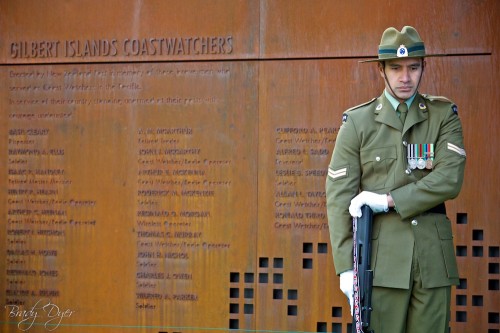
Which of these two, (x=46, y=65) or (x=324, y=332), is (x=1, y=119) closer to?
(x=46, y=65)

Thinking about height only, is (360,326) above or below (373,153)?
below

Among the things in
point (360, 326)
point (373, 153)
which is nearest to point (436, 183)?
point (373, 153)

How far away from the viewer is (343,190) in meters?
4.45

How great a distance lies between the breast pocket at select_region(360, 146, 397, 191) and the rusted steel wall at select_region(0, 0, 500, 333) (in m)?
1.56

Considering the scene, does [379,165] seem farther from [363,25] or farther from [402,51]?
[363,25]

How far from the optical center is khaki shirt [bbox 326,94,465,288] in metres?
4.32

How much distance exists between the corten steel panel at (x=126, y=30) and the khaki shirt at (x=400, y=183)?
1830 mm

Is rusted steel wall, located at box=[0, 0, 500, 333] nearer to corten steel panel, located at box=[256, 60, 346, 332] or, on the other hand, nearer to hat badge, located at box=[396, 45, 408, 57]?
corten steel panel, located at box=[256, 60, 346, 332]

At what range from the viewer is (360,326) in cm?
426

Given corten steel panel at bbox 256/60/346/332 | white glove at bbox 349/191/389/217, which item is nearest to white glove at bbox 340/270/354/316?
white glove at bbox 349/191/389/217

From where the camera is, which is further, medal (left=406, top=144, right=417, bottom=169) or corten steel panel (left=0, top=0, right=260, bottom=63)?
corten steel panel (left=0, top=0, right=260, bottom=63)

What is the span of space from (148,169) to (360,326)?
2.44 meters

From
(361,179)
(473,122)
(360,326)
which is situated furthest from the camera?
(473,122)

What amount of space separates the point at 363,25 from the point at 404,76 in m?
1.63
